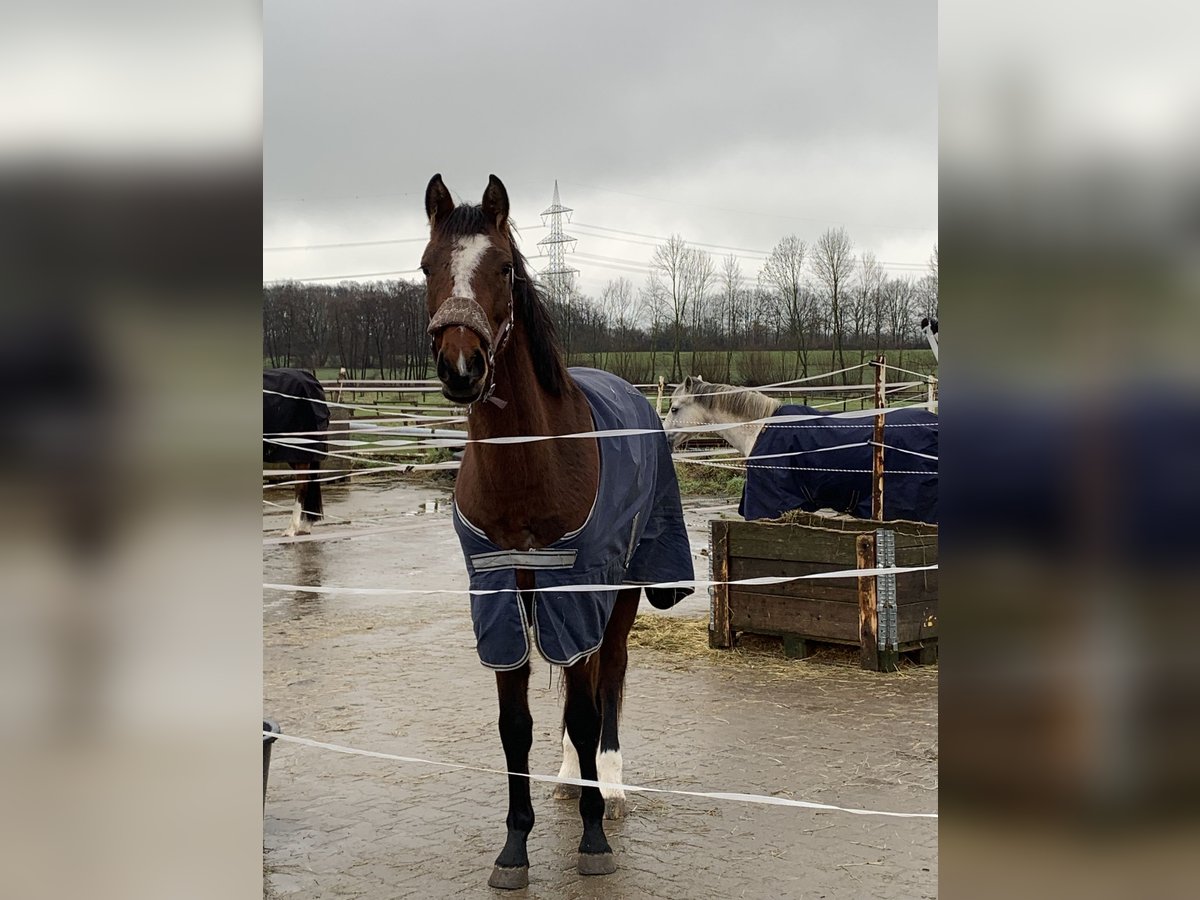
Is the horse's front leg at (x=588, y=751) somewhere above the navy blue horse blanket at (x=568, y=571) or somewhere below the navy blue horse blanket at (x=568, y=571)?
below

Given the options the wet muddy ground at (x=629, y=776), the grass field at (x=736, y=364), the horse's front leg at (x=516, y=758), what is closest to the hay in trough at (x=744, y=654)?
the wet muddy ground at (x=629, y=776)

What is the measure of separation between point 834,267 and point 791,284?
67cm

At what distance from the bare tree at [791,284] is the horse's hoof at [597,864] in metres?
12.5

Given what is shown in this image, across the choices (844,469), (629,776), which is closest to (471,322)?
(629,776)

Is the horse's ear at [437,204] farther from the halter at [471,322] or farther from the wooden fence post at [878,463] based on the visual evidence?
the wooden fence post at [878,463]

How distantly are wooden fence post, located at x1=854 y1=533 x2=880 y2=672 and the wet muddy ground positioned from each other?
0.13 m

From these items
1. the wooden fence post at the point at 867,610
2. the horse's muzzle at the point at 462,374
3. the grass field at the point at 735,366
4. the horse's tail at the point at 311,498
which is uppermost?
the grass field at the point at 735,366

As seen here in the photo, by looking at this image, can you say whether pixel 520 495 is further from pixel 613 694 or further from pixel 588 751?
pixel 613 694

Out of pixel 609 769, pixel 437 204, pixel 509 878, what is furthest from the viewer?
pixel 609 769

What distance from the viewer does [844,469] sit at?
6414 millimetres

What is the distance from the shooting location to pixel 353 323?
13.6 metres

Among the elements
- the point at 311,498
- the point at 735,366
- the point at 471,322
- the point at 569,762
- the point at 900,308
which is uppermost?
the point at 900,308

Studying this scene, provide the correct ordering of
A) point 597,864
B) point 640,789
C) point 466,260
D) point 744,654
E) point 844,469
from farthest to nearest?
point 844,469 → point 744,654 → point 597,864 → point 466,260 → point 640,789

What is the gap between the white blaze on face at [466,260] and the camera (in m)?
2.44
